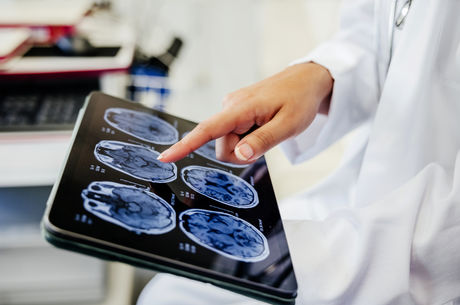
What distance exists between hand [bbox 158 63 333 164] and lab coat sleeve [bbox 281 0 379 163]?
5 cm

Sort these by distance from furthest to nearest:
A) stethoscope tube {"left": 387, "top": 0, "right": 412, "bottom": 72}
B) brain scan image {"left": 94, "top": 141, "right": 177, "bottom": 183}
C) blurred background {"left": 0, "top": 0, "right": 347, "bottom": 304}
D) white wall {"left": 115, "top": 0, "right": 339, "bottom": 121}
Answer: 1. white wall {"left": 115, "top": 0, "right": 339, "bottom": 121}
2. blurred background {"left": 0, "top": 0, "right": 347, "bottom": 304}
3. stethoscope tube {"left": 387, "top": 0, "right": 412, "bottom": 72}
4. brain scan image {"left": 94, "top": 141, "right": 177, "bottom": 183}

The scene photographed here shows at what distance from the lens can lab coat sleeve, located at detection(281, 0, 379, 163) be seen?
68 cm

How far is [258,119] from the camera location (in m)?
0.56

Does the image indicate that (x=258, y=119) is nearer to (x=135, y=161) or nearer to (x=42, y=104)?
(x=135, y=161)

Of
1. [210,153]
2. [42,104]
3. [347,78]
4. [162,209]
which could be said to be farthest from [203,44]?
[162,209]

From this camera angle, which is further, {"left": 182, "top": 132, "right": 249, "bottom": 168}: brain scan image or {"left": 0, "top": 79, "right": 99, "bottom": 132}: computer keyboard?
{"left": 0, "top": 79, "right": 99, "bottom": 132}: computer keyboard

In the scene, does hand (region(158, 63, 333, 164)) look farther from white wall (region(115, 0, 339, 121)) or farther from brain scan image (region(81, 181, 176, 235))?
white wall (region(115, 0, 339, 121))

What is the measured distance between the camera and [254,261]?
0.40 metres

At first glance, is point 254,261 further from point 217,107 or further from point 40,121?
point 217,107

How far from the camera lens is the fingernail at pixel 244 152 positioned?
0.49 meters

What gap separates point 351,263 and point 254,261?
0.13m

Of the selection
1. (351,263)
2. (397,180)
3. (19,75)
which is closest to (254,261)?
(351,263)

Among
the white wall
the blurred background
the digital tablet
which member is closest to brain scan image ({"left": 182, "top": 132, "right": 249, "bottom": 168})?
the digital tablet

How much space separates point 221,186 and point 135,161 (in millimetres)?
109
